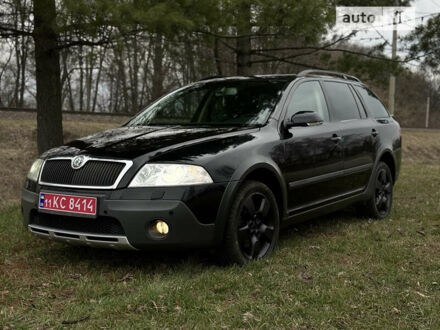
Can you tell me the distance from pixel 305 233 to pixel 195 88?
195cm

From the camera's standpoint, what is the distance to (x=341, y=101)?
564cm

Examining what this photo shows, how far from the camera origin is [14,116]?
14828 millimetres

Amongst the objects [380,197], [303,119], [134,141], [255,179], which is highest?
[303,119]

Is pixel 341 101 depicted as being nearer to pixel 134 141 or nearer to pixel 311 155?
pixel 311 155

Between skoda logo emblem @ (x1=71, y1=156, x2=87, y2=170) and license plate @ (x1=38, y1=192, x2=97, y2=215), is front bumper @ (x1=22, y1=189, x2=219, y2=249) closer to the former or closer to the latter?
license plate @ (x1=38, y1=192, x2=97, y2=215)

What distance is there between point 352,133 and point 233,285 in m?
2.65

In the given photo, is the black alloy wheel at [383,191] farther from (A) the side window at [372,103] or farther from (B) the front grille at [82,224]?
(B) the front grille at [82,224]

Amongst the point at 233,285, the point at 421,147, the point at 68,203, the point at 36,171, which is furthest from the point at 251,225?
the point at 421,147

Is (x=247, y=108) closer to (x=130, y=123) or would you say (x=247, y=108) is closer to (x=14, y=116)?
(x=130, y=123)

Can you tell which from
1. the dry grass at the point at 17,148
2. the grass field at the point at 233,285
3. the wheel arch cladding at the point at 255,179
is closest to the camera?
the grass field at the point at 233,285

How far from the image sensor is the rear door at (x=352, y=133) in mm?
5391

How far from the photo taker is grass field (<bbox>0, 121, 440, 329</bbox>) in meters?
3.03

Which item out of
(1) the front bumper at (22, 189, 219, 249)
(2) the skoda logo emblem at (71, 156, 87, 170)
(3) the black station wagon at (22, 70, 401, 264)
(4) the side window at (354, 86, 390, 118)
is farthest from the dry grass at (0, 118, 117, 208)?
(4) the side window at (354, 86, 390, 118)

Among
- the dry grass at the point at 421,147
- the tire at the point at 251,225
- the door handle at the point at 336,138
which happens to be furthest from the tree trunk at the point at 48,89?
the dry grass at the point at 421,147
